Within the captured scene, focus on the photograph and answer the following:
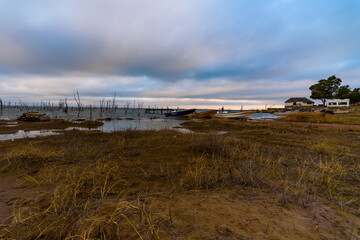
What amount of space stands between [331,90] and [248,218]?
79174 mm

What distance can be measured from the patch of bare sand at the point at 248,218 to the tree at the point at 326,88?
246 ft

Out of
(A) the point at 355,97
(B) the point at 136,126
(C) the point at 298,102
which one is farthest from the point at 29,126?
(A) the point at 355,97

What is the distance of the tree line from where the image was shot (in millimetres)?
54656

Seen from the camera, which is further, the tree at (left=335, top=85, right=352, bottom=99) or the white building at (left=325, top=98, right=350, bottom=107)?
the tree at (left=335, top=85, right=352, bottom=99)

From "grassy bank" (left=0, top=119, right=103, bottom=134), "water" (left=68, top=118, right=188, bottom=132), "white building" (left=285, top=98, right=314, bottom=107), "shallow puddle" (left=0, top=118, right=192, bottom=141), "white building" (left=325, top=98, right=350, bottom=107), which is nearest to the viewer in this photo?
"shallow puddle" (left=0, top=118, right=192, bottom=141)

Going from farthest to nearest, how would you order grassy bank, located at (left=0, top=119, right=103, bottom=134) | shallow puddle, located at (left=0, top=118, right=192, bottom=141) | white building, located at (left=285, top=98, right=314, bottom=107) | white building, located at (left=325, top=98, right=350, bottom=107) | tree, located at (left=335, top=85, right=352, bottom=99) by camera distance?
1. white building, located at (left=285, top=98, right=314, bottom=107)
2. tree, located at (left=335, top=85, right=352, bottom=99)
3. white building, located at (left=325, top=98, right=350, bottom=107)
4. grassy bank, located at (left=0, top=119, right=103, bottom=134)
5. shallow puddle, located at (left=0, top=118, right=192, bottom=141)

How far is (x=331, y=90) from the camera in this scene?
181 ft

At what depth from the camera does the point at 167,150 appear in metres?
5.76

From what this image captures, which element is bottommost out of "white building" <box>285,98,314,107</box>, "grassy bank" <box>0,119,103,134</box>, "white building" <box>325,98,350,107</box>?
"grassy bank" <box>0,119,103,134</box>

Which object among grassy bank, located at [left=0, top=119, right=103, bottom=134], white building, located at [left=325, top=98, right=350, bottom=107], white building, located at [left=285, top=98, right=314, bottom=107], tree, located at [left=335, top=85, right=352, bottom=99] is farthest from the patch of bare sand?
white building, located at [left=285, top=98, right=314, bottom=107]

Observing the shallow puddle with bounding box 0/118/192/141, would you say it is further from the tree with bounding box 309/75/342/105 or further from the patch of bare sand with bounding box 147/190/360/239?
the tree with bounding box 309/75/342/105

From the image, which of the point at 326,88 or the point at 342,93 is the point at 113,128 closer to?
the point at 326,88

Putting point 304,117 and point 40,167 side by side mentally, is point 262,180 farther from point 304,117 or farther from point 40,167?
point 304,117

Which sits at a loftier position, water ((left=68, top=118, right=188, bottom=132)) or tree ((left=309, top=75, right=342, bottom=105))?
tree ((left=309, top=75, right=342, bottom=105))
